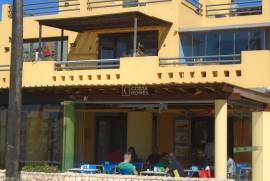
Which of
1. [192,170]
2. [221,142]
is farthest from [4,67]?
[221,142]

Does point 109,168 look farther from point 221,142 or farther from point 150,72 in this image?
point 150,72

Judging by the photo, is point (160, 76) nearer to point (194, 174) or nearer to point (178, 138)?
point (178, 138)

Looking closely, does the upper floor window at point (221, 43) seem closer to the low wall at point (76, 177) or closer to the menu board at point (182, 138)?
the menu board at point (182, 138)

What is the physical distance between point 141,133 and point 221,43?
4741mm

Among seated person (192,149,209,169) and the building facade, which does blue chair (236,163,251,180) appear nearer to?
the building facade

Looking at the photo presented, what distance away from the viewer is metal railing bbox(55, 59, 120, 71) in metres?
24.5

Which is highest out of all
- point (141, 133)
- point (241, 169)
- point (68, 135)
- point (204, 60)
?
point (204, 60)

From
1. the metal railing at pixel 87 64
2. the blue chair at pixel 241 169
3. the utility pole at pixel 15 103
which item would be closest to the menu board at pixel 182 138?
the metal railing at pixel 87 64

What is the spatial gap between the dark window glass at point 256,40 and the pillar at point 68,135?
27.7 feet

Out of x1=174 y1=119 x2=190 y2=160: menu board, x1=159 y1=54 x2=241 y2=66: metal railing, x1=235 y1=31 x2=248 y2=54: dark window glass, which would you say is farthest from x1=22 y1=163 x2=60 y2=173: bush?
x1=235 y1=31 x2=248 y2=54: dark window glass

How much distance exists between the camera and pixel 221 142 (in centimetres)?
1652

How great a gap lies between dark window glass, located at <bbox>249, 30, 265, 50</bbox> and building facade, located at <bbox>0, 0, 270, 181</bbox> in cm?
4

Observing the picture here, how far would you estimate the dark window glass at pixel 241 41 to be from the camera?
2439cm

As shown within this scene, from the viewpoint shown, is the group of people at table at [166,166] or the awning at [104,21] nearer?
the group of people at table at [166,166]
